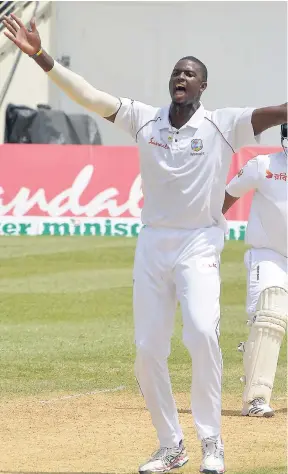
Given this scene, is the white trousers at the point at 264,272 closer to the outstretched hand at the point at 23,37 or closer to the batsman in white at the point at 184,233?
the batsman in white at the point at 184,233

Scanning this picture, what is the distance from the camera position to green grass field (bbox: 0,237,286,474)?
449 inches

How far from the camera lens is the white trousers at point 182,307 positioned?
287 inches

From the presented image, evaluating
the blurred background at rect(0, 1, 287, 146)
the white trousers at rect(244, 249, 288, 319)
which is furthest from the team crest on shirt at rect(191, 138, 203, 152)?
the blurred background at rect(0, 1, 287, 146)

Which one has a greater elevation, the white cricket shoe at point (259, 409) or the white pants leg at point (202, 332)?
the white pants leg at point (202, 332)

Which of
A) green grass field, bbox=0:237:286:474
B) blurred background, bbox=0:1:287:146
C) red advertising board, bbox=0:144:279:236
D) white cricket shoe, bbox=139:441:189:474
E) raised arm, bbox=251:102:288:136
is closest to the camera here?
raised arm, bbox=251:102:288:136

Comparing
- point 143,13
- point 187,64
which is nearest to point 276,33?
point 143,13

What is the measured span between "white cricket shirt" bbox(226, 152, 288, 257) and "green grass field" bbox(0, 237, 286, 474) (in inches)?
72.4

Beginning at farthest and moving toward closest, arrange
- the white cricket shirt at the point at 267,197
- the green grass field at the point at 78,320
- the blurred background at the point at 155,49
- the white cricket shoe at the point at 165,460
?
1. the blurred background at the point at 155,49
2. the green grass field at the point at 78,320
3. the white cricket shirt at the point at 267,197
4. the white cricket shoe at the point at 165,460

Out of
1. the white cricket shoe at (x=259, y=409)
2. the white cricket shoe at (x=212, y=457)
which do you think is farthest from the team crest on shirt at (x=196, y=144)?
the white cricket shoe at (x=259, y=409)

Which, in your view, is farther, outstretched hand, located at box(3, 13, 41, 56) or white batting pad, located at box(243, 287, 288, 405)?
white batting pad, located at box(243, 287, 288, 405)

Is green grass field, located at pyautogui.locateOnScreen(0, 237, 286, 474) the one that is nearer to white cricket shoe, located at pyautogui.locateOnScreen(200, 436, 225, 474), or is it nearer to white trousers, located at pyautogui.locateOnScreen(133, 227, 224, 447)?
white cricket shoe, located at pyautogui.locateOnScreen(200, 436, 225, 474)

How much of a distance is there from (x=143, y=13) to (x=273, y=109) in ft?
83.0

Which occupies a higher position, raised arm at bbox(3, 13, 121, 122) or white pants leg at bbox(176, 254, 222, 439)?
raised arm at bbox(3, 13, 121, 122)

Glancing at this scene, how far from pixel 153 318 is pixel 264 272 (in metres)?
2.41
